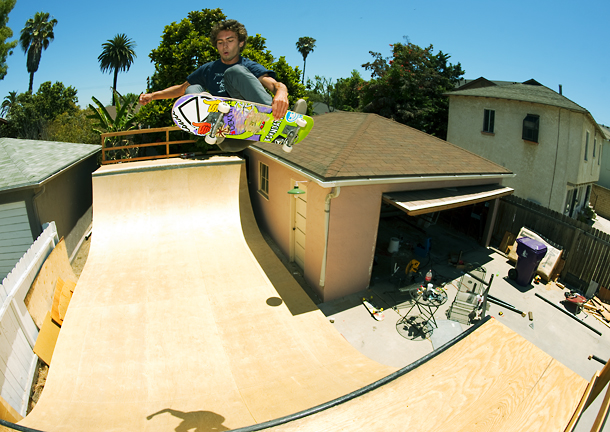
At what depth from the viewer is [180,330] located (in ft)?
19.3

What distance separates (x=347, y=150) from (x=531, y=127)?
38.9 ft

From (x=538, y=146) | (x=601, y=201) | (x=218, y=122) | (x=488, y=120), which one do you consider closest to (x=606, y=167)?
(x=601, y=201)

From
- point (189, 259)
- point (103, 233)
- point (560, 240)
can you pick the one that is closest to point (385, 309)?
point (189, 259)

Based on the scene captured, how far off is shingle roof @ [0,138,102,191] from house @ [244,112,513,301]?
5.53 metres

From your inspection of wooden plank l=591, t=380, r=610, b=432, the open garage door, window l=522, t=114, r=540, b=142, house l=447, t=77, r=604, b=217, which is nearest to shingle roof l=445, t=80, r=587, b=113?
house l=447, t=77, r=604, b=217

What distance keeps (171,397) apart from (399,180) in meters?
5.77

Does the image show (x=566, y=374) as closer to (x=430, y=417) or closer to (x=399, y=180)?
(x=430, y=417)

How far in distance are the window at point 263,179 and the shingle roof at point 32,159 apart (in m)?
5.45

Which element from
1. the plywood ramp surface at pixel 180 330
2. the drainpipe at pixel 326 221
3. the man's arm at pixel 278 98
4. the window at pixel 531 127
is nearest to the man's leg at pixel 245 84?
the man's arm at pixel 278 98

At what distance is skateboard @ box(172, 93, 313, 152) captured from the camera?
3.58 m

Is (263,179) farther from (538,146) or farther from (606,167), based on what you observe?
(606,167)

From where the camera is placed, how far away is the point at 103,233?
8.59 metres

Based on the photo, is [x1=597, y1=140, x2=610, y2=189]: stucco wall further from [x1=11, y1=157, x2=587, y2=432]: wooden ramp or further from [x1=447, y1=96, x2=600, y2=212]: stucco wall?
[x1=11, y1=157, x2=587, y2=432]: wooden ramp

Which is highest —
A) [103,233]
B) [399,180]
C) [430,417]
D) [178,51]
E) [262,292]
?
[178,51]
